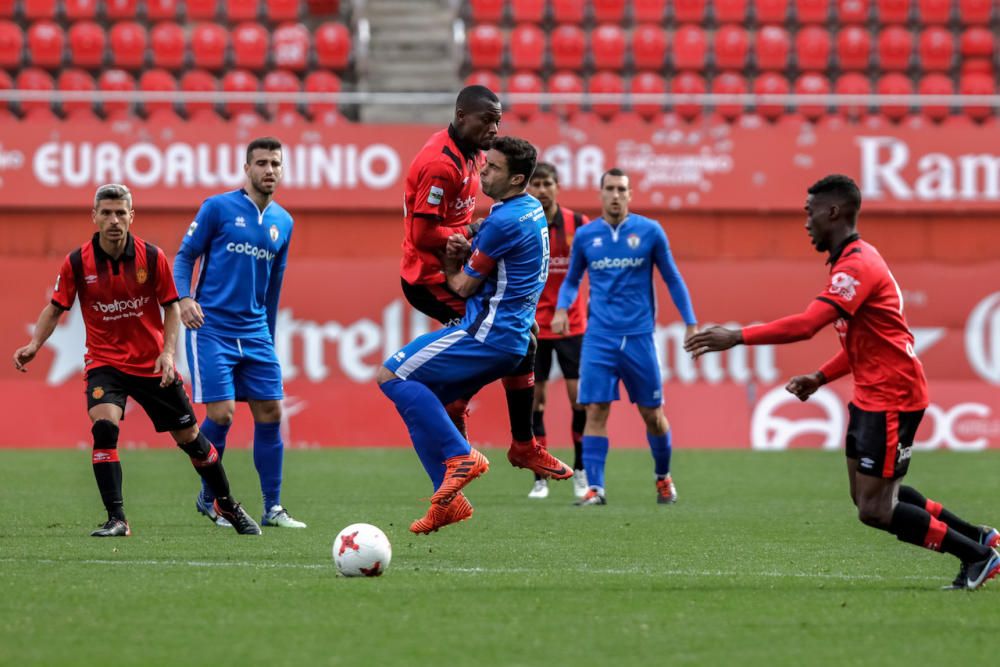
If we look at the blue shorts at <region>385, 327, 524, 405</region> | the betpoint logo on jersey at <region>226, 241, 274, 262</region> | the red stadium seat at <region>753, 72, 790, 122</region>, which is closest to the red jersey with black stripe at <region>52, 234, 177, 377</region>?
the betpoint logo on jersey at <region>226, 241, 274, 262</region>

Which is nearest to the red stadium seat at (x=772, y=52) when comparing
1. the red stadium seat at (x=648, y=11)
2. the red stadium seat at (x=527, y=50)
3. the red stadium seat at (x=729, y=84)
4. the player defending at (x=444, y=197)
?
the red stadium seat at (x=729, y=84)

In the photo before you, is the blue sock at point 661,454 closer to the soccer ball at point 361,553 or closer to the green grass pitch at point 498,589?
the green grass pitch at point 498,589

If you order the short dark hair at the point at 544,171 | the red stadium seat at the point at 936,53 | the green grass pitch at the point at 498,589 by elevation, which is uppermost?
the red stadium seat at the point at 936,53

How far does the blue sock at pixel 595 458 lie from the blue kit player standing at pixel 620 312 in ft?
0.03

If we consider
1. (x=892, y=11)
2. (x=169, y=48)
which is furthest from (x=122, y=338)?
(x=892, y=11)

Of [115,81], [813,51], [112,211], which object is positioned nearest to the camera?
[112,211]

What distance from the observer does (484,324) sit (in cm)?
797

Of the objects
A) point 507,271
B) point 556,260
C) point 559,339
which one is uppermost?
point 556,260

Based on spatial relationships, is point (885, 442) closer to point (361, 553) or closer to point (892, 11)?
point (361, 553)

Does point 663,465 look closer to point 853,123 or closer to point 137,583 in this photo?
point 137,583

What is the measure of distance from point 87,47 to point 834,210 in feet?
51.8

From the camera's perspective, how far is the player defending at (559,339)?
41.2ft

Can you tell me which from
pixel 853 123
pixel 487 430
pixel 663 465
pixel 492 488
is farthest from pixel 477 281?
pixel 853 123

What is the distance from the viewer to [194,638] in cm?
547
